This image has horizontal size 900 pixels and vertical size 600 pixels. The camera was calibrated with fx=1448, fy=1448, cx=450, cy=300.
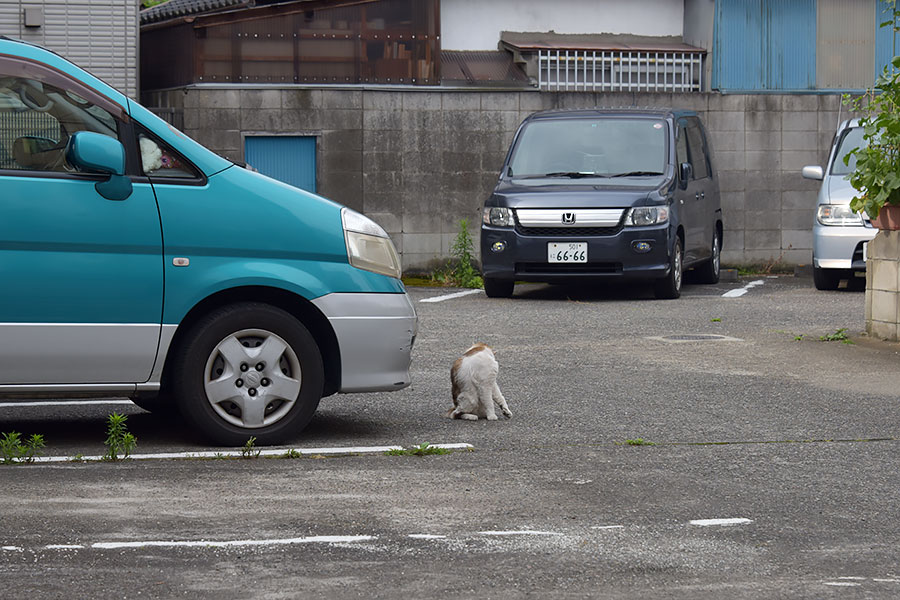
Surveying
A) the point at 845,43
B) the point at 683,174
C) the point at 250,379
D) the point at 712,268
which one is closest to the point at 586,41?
Answer: the point at 845,43

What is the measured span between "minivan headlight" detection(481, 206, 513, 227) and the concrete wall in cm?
341

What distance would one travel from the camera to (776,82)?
20.0 m

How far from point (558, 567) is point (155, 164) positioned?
2.95m

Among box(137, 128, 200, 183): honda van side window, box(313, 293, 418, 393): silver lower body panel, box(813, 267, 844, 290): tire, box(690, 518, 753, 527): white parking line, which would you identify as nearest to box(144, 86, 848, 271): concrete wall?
box(813, 267, 844, 290): tire

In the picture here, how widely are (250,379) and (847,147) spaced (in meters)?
11.1

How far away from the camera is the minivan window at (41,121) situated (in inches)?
245

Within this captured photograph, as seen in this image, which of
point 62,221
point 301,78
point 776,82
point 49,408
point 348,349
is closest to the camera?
point 62,221

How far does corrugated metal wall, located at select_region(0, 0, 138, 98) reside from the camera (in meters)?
18.0

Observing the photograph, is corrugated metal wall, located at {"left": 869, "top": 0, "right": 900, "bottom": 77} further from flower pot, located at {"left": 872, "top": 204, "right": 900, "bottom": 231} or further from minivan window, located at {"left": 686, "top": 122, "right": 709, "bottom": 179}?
flower pot, located at {"left": 872, "top": 204, "right": 900, "bottom": 231}

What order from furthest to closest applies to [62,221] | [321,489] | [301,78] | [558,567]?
[301,78], [62,221], [321,489], [558,567]

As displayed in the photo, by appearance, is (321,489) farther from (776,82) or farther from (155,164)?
(776,82)

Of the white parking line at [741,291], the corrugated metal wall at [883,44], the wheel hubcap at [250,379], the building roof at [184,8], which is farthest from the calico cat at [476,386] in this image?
the corrugated metal wall at [883,44]

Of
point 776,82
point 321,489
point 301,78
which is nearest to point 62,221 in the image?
point 321,489

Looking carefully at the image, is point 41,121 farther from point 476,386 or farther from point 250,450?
point 476,386
